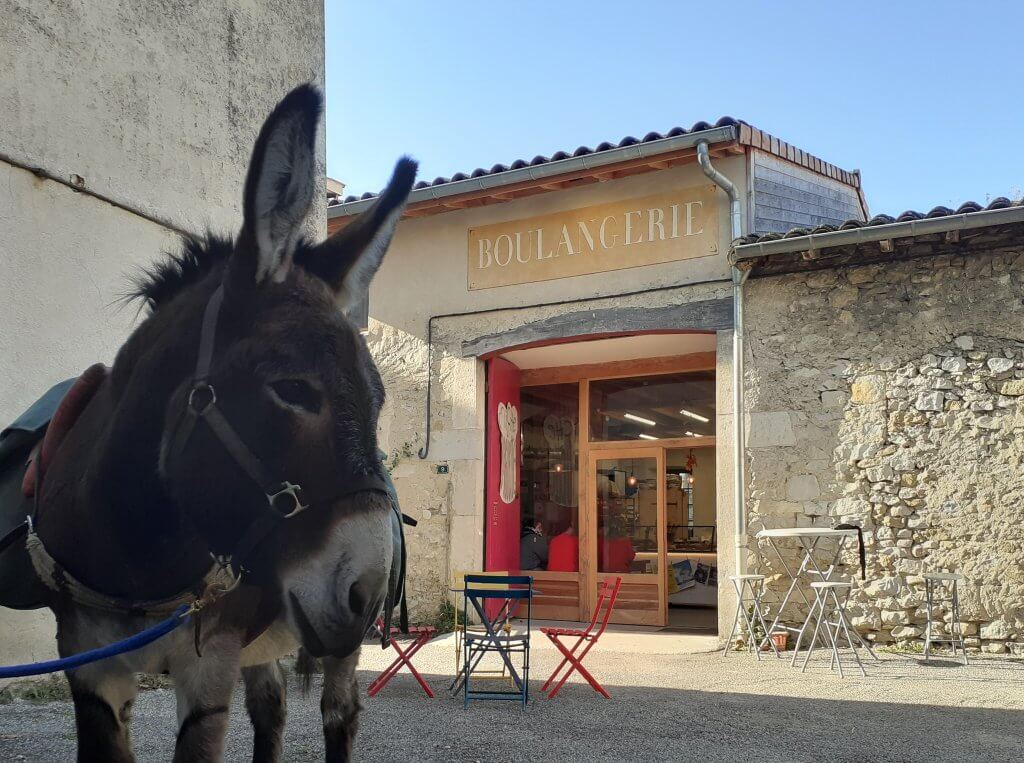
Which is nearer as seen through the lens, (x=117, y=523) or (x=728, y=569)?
(x=117, y=523)

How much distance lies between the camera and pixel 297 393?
6.07 ft

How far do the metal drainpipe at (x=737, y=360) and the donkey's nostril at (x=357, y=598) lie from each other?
769 centimetres

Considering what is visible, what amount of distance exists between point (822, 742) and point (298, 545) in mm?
4401

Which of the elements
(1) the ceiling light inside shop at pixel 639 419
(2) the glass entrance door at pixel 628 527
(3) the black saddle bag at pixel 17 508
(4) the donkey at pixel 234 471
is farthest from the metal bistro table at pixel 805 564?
(4) the donkey at pixel 234 471

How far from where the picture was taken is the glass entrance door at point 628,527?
36.4 feet

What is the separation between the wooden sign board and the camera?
32.0 feet

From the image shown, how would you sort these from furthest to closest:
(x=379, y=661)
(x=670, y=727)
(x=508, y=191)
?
(x=508, y=191)
(x=379, y=661)
(x=670, y=727)

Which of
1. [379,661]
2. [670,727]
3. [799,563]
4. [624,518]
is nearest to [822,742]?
[670,727]

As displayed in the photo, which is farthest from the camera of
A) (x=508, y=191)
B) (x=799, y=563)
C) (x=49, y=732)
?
(x=508, y=191)

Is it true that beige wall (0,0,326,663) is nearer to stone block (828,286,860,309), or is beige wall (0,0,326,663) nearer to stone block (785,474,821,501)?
stone block (828,286,860,309)

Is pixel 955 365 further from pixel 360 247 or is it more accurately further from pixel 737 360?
pixel 360 247

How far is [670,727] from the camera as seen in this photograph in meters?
5.62

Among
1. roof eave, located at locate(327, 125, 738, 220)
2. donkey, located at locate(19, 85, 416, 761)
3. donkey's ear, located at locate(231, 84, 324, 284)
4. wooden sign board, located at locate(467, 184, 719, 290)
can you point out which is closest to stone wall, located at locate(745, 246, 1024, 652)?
wooden sign board, located at locate(467, 184, 719, 290)

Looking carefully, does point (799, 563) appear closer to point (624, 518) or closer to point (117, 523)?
point (624, 518)
